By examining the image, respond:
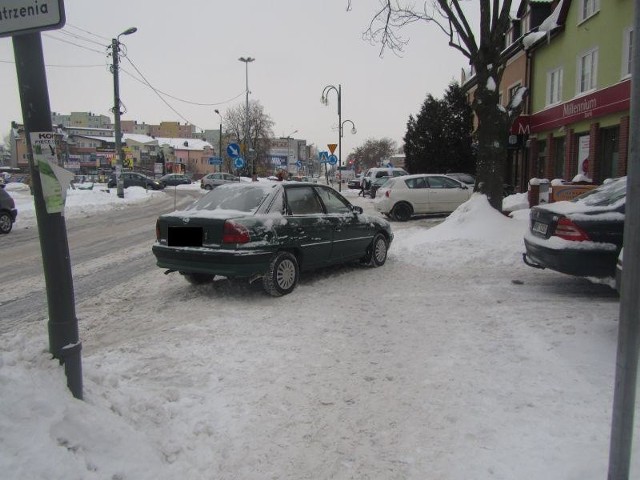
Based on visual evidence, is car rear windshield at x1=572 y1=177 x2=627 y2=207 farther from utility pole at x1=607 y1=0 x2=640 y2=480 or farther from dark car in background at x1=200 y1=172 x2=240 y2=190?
dark car in background at x1=200 y1=172 x2=240 y2=190

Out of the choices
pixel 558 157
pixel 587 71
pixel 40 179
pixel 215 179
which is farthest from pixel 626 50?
pixel 215 179

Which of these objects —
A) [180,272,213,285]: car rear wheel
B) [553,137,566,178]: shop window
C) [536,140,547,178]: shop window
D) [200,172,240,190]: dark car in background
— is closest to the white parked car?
[553,137,566,178]: shop window

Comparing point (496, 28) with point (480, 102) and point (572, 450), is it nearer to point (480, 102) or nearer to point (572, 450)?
point (480, 102)

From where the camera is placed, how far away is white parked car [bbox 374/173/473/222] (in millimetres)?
18438

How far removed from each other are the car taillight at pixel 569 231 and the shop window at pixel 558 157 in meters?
16.4

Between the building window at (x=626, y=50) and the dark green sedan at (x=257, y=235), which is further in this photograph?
the building window at (x=626, y=50)

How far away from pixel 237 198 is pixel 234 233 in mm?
897

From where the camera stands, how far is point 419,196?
727 inches

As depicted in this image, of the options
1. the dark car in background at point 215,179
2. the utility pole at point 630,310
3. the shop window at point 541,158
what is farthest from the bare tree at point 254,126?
the utility pole at point 630,310

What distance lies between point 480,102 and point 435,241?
14.3 feet

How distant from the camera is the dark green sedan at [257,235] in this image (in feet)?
21.7

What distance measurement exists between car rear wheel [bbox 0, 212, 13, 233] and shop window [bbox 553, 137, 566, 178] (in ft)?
66.2

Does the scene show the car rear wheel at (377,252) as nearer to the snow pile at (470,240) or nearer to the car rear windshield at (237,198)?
the snow pile at (470,240)

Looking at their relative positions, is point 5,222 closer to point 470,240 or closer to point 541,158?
point 470,240
